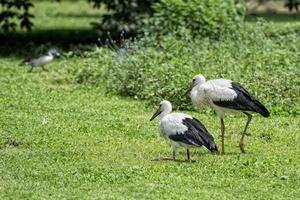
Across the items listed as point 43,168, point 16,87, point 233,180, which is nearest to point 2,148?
point 43,168

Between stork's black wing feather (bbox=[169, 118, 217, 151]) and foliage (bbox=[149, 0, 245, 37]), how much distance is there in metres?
7.25

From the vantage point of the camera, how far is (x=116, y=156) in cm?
1045

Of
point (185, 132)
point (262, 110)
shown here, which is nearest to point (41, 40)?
point (262, 110)

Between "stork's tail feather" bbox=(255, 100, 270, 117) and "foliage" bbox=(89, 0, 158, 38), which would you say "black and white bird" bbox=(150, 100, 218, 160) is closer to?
"stork's tail feather" bbox=(255, 100, 270, 117)

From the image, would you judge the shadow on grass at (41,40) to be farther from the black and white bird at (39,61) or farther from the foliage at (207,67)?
the foliage at (207,67)

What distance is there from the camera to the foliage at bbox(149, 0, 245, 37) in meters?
17.2

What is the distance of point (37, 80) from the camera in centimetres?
1631

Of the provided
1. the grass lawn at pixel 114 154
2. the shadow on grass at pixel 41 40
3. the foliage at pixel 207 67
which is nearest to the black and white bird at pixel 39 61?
the grass lawn at pixel 114 154

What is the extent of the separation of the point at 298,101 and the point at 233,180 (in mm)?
4558

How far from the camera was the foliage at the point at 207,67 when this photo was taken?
44.6ft

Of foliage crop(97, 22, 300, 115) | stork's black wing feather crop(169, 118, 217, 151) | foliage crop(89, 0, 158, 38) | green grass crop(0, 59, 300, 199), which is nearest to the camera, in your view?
green grass crop(0, 59, 300, 199)

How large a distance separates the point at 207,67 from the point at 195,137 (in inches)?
180

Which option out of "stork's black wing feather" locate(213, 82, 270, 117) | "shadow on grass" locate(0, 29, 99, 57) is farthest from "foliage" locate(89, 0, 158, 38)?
"stork's black wing feather" locate(213, 82, 270, 117)

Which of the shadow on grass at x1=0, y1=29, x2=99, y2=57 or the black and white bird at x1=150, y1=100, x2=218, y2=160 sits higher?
the black and white bird at x1=150, y1=100, x2=218, y2=160
